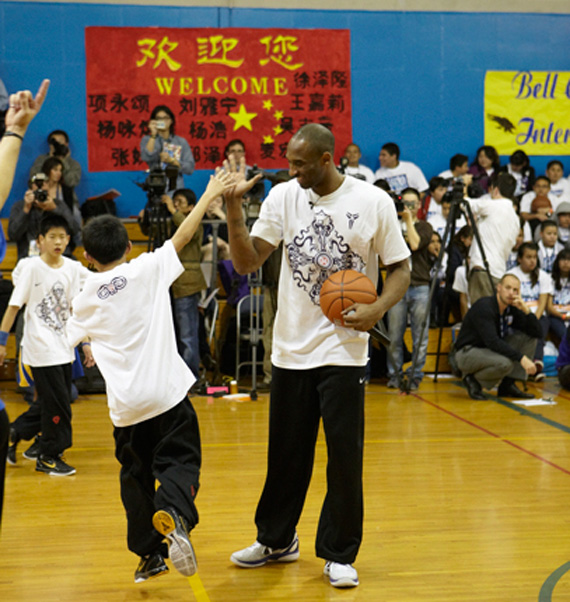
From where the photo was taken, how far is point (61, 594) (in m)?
3.43

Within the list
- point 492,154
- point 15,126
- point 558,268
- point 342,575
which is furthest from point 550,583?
point 492,154

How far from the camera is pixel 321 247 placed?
3477 millimetres

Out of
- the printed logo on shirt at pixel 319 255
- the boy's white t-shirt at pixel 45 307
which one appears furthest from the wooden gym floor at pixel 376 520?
the printed logo on shirt at pixel 319 255

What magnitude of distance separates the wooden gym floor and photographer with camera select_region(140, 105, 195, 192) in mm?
3491

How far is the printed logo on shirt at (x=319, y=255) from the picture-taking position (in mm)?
3465

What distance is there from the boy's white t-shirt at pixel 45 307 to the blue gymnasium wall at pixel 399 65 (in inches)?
219

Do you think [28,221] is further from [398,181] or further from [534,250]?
[534,250]

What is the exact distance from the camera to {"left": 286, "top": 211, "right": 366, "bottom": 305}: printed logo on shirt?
346 cm

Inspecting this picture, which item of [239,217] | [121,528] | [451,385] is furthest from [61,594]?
[451,385]

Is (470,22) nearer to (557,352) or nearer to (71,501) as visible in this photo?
(557,352)

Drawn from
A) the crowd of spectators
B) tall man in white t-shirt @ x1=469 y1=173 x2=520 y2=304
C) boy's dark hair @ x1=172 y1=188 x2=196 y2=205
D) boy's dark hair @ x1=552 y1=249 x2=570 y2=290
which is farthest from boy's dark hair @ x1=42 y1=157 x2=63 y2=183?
boy's dark hair @ x1=552 y1=249 x2=570 y2=290

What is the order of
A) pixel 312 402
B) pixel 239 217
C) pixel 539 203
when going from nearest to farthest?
pixel 239 217 → pixel 312 402 → pixel 539 203

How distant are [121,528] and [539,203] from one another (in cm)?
783

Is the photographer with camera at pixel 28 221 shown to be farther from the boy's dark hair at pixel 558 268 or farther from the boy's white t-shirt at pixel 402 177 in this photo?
the boy's dark hair at pixel 558 268
